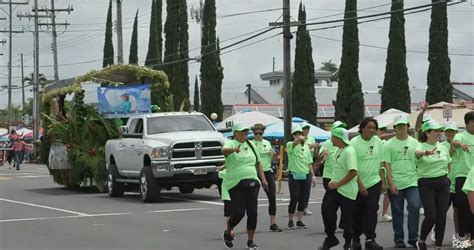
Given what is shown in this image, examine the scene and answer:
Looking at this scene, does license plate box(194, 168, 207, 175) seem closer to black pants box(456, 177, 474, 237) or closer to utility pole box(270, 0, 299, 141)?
black pants box(456, 177, 474, 237)

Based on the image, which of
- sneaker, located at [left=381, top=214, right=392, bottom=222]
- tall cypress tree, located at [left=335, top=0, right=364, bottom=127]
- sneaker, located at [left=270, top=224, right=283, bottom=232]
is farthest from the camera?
tall cypress tree, located at [left=335, top=0, right=364, bottom=127]

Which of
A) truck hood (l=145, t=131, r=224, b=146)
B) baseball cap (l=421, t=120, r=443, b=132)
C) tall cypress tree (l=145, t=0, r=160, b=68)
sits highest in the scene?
tall cypress tree (l=145, t=0, r=160, b=68)

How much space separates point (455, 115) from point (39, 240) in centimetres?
2137

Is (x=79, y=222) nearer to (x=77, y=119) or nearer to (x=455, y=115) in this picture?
(x=77, y=119)

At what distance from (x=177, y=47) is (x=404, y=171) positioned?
42625 mm

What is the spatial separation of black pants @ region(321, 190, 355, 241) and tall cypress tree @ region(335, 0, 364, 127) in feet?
135

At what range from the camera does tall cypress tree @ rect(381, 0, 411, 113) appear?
49.4 m

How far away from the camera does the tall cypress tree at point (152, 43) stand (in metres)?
62.3

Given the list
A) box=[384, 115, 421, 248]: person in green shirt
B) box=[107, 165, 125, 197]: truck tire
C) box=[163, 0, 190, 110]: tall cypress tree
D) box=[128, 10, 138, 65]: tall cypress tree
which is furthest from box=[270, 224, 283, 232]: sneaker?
box=[128, 10, 138, 65]: tall cypress tree

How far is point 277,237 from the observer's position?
43.7 feet

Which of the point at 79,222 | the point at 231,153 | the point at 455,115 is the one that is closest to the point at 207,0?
the point at 455,115

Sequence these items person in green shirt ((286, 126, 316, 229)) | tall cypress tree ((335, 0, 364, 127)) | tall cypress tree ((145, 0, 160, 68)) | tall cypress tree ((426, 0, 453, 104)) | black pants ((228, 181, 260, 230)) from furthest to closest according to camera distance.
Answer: tall cypress tree ((145, 0, 160, 68)), tall cypress tree ((335, 0, 364, 127)), tall cypress tree ((426, 0, 453, 104)), person in green shirt ((286, 126, 316, 229)), black pants ((228, 181, 260, 230))

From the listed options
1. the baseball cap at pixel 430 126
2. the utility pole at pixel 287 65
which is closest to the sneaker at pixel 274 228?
the baseball cap at pixel 430 126

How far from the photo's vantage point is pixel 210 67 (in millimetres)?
57688
